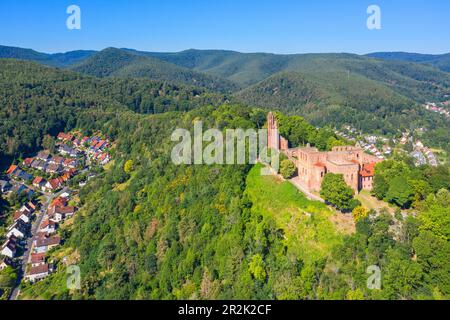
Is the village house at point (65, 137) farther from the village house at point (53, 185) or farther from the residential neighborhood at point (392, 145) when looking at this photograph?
the residential neighborhood at point (392, 145)

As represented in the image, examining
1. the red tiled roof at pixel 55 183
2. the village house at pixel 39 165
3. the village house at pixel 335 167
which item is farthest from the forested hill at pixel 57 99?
the village house at pixel 335 167

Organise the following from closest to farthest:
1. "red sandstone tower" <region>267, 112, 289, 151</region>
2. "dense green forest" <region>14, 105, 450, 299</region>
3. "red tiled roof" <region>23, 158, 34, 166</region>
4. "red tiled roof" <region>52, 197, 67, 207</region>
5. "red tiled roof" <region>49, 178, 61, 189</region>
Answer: "dense green forest" <region>14, 105, 450, 299</region>
"red sandstone tower" <region>267, 112, 289, 151</region>
"red tiled roof" <region>52, 197, 67, 207</region>
"red tiled roof" <region>49, 178, 61, 189</region>
"red tiled roof" <region>23, 158, 34, 166</region>

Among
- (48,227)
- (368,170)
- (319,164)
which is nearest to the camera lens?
(319,164)

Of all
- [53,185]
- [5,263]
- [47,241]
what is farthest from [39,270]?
[53,185]

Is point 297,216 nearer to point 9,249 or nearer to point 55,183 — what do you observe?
point 9,249

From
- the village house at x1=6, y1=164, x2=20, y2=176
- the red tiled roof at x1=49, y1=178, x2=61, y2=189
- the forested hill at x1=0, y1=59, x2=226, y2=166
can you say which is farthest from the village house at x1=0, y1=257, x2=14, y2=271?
the forested hill at x1=0, y1=59, x2=226, y2=166

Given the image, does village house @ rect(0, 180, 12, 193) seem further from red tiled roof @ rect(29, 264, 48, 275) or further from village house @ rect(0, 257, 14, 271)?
red tiled roof @ rect(29, 264, 48, 275)
